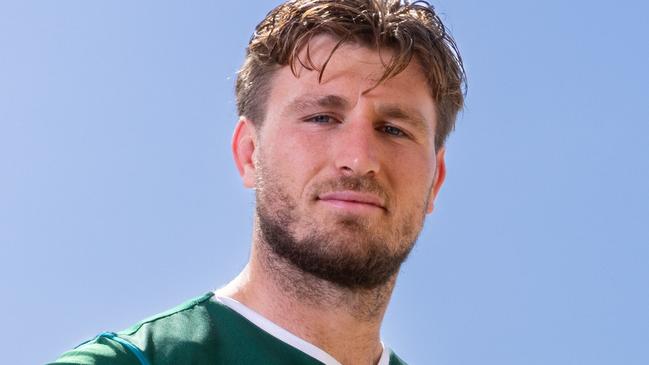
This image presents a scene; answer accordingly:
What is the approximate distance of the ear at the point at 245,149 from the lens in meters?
3.32

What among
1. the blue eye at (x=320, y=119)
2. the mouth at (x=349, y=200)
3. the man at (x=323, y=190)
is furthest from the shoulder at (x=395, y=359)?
the blue eye at (x=320, y=119)

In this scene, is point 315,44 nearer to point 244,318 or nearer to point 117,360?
point 244,318

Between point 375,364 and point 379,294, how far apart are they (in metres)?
0.33

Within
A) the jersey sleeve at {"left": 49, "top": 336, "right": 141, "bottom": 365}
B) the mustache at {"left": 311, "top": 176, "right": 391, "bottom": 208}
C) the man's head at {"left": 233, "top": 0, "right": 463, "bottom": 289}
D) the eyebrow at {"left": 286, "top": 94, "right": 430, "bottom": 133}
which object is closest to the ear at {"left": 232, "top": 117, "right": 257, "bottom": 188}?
the man's head at {"left": 233, "top": 0, "right": 463, "bottom": 289}

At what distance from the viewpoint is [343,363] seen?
10.5 feet

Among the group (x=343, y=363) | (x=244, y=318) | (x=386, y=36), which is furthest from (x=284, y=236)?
(x=386, y=36)

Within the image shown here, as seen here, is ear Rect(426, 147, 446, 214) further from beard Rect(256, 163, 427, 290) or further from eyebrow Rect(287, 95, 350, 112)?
eyebrow Rect(287, 95, 350, 112)

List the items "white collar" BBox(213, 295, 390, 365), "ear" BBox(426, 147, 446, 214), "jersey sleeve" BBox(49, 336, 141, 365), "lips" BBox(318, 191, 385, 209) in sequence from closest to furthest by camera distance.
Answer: "jersey sleeve" BBox(49, 336, 141, 365) → "lips" BBox(318, 191, 385, 209) → "white collar" BBox(213, 295, 390, 365) → "ear" BBox(426, 147, 446, 214)

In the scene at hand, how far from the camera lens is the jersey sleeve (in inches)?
106

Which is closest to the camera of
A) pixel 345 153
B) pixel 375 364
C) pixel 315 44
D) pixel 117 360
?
pixel 117 360

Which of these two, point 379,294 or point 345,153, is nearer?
point 345,153

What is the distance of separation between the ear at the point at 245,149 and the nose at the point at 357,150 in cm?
41

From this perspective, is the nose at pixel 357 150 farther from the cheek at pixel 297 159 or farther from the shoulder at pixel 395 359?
the shoulder at pixel 395 359

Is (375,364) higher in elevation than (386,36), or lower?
lower
